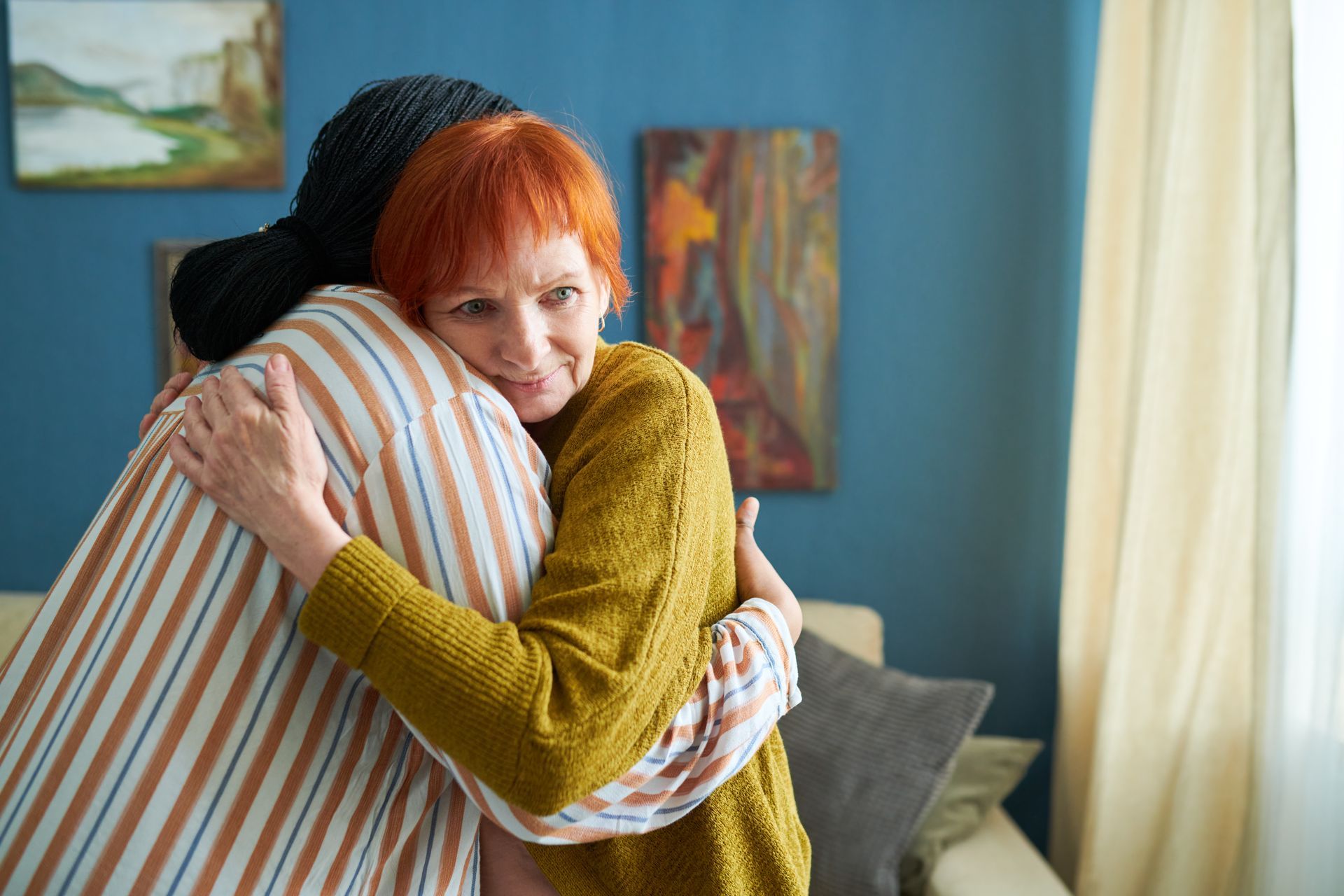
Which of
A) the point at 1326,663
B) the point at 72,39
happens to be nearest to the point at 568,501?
the point at 1326,663

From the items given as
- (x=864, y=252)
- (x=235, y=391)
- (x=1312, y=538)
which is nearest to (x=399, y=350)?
(x=235, y=391)

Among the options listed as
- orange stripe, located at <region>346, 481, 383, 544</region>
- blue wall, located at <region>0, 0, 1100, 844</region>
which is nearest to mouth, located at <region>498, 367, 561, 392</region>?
orange stripe, located at <region>346, 481, 383, 544</region>

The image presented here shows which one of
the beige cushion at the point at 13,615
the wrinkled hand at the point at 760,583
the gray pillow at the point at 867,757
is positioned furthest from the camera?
the beige cushion at the point at 13,615

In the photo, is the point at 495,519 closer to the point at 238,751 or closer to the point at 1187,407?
the point at 238,751

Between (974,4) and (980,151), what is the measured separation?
0.36m

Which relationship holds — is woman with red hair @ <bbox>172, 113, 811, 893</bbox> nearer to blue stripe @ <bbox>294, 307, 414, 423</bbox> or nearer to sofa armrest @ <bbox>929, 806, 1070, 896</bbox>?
blue stripe @ <bbox>294, 307, 414, 423</bbox>

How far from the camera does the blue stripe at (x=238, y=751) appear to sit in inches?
27.4

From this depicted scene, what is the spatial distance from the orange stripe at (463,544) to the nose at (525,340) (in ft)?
0.64

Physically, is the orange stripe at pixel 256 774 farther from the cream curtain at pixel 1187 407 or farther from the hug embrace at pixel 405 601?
the cream curtain at pixel 1187 407

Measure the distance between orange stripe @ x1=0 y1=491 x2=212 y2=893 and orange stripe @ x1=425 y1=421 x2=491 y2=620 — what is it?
170 mm

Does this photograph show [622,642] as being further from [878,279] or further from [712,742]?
[878,279]

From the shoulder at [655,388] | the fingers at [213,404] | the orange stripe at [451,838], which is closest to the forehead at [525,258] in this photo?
the shoulder at [655,388]

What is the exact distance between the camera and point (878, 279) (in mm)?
2684

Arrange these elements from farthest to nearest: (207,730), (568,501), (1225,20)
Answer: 1. (1225,20)
2. (568,501)
3. (207,730)
